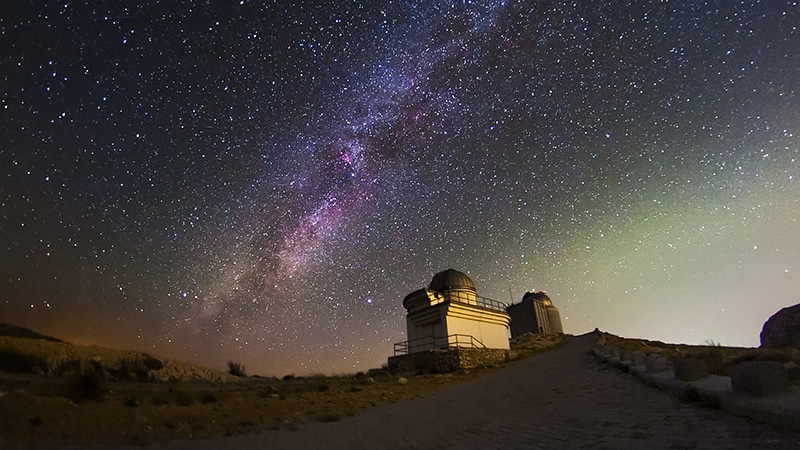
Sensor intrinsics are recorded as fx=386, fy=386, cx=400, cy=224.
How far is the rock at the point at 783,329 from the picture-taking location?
22.6m

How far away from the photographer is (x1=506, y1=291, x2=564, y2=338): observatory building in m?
50.6

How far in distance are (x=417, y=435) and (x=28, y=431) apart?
707cm

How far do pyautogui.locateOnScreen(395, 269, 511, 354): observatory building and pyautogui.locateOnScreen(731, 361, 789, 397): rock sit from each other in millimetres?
22887

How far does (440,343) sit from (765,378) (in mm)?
24282

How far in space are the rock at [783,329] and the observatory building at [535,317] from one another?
26.1 meters

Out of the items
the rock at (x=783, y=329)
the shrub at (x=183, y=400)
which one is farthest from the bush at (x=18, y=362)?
the rock at (x=783, y=329)

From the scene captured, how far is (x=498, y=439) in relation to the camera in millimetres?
6012

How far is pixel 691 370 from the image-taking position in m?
6.85

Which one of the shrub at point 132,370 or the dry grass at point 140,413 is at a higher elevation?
the shrub at point 132,370

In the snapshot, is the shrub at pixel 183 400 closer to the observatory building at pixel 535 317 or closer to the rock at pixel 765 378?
the rock at pixel 765 378

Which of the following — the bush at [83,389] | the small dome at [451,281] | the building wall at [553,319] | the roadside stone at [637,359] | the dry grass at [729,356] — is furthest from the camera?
the building wall at [553,319]

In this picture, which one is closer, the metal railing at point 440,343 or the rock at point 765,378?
the rock at point 765,378

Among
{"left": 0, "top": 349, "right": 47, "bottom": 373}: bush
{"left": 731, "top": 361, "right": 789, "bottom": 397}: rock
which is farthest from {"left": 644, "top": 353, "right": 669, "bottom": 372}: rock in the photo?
{"left": 0, "top": 349, "right": 47, "bottom": 373}: bush

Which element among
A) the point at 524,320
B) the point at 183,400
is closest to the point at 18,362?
the point at 183,400
